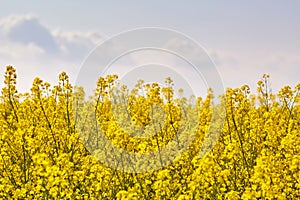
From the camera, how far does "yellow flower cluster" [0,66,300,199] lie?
21.4ft

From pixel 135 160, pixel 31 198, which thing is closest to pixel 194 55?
pixel 135 160

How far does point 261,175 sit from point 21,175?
150 inches

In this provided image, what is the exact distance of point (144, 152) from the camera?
754 centimetres

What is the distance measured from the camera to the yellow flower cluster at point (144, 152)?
21.4 ft

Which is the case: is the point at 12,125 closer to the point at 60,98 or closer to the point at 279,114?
the point at 60,98

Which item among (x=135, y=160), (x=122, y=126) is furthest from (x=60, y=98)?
(x=135, y=160)

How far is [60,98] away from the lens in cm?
1128

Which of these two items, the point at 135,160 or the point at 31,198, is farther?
the point at 135,160

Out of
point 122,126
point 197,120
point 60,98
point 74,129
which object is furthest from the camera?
point 60,98

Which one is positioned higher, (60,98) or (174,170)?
(60,98)

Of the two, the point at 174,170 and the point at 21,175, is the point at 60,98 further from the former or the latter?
the point at 174,170

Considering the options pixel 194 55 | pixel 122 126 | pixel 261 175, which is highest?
pixel 194 55

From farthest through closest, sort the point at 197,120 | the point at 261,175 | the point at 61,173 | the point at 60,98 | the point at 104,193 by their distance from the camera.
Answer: the point at 60,98 → the point at 197,120 → the point at 104,193 → the point at 61,173 → the point at 261,175

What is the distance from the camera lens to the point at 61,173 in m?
6.51
